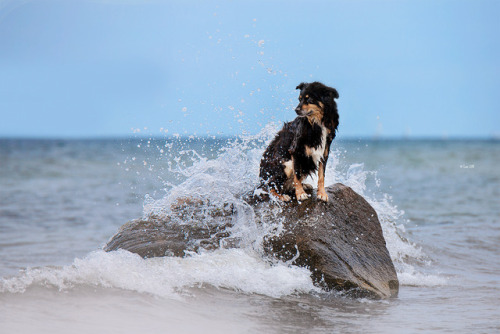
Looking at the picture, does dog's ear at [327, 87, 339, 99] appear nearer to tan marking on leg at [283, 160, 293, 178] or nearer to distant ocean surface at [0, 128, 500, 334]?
tan marking on leg at [283, 160, 293, 178]

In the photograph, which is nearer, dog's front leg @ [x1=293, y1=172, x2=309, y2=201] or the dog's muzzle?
the dog's muzzle

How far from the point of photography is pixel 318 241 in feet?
17.3

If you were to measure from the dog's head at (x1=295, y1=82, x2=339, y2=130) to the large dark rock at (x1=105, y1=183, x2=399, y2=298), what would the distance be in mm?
910

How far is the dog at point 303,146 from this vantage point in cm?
539

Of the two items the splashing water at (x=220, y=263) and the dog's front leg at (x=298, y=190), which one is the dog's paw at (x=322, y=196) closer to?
the dog's front leg at (x=298, y=190)

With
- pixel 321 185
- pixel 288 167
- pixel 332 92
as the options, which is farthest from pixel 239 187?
pixel 332 92

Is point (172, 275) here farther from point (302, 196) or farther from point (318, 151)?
point (318, 151)

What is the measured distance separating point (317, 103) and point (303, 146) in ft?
1.64

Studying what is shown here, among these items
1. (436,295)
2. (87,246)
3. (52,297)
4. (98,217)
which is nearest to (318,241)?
(436,295)

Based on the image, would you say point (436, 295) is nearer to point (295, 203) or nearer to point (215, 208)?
point (295, 203)

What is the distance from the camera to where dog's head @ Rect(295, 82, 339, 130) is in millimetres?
5371

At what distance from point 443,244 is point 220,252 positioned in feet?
15.3

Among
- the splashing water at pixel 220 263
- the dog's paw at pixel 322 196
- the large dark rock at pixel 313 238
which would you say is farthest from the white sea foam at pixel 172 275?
the dog's paw at pixel 322 196

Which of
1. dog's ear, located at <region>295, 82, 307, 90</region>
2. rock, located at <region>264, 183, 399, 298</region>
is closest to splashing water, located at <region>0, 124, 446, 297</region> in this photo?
rock, located at <region>264, 183, 399, 298</region>
